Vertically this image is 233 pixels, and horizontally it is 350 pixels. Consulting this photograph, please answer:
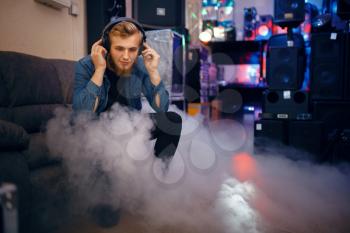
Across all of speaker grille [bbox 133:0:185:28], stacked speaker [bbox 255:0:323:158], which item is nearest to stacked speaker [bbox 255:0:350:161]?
stacked speaker [bbox 255:0:323:158]

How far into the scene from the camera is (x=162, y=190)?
184 centimetres

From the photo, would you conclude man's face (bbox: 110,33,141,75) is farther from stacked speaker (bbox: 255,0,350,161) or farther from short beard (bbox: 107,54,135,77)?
stacked speaker (bbox: 255,0,350,161)

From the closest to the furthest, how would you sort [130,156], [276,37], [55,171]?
[55,171]
[130,156]
[276,37]

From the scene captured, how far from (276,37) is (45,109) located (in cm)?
286

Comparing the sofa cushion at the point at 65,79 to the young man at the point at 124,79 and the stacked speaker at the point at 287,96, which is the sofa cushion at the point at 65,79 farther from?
the stacked speaker at the point at 287,96

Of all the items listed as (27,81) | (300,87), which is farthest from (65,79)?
(300,87)

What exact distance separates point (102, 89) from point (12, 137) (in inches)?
21.9

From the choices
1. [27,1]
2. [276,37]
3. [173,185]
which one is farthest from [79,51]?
[276,37]

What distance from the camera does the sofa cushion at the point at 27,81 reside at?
1591mm

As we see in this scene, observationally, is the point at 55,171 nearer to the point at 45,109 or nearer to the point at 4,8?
the point at 45,109

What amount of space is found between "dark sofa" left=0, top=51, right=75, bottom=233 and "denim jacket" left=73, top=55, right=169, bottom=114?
30cm

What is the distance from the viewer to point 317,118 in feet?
10.7

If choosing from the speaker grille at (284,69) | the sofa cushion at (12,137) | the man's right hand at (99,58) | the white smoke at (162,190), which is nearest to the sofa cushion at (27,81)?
the white smoke at (162,190)

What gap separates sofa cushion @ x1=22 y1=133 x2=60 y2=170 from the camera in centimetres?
144
